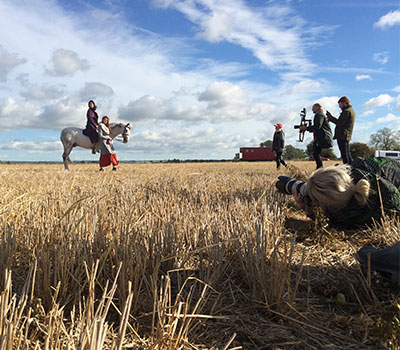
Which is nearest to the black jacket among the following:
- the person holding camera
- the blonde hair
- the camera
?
the person holding camera

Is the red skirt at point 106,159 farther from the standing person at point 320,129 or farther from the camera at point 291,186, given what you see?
the camera at point 291,186

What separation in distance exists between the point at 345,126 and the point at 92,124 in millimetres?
10177

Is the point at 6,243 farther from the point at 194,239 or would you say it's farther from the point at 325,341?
the point at 325,341

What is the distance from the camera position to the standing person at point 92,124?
1351cm

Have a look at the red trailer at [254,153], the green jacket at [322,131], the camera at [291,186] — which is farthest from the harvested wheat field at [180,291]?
the red trailer at [254,153]

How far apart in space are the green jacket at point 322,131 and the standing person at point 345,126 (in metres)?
0.52

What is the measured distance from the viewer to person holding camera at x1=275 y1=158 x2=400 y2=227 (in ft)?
9.91

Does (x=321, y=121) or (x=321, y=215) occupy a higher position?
(x=321, y=121)

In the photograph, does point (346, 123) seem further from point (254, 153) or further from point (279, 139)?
point (254, 153)

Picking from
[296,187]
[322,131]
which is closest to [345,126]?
[322,131]

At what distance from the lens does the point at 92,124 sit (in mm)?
13945

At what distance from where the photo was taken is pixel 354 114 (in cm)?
862

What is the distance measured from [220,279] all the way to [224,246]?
0.25m

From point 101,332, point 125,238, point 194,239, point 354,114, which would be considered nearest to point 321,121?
point 354,114
